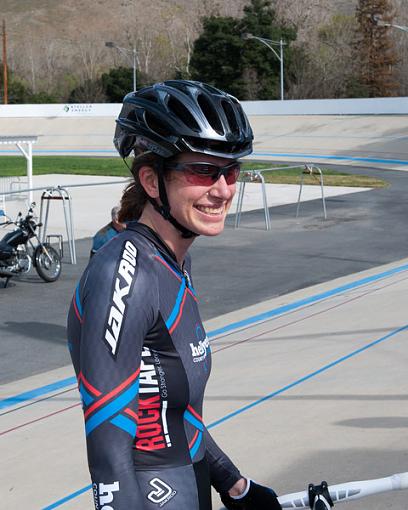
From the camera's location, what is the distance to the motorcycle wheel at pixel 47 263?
44.7 feet

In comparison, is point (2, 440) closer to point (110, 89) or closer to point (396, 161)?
point (396, 161)

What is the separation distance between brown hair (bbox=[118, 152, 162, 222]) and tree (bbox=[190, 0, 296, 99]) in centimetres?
7871

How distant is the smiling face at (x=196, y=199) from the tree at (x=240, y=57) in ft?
259

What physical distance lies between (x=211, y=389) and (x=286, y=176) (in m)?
27.5

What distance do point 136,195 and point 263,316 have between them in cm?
831

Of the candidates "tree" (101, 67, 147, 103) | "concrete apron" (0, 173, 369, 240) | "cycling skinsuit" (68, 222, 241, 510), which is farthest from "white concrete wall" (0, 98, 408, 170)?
"cycling skinsuit" (68, 222, 241, 510)

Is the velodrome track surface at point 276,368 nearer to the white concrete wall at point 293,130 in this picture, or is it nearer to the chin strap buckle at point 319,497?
the chin strap buckle at point 319,497

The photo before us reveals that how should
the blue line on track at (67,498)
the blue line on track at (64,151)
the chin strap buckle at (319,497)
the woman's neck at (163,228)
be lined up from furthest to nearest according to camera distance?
1. the blue line on track at (64,151)
2. the blue line on track at (67,498)
3. the chin strap buckle at (319,497)
4. the woman's neck at (163,228)

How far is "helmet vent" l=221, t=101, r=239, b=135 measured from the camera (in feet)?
8.30

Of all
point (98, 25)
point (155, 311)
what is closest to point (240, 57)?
point (155, 311)

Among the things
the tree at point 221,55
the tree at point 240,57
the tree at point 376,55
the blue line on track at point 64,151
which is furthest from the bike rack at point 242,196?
the tree at point 376,55

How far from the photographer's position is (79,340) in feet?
7.87

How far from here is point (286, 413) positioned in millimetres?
6266

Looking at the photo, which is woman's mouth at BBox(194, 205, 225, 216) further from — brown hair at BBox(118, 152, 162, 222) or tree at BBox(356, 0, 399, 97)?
tree at BBox(356, 0, 399, 97)
